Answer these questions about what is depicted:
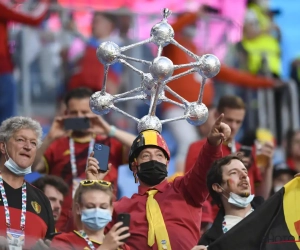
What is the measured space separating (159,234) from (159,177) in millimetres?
416

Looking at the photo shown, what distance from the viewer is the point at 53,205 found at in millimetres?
8359

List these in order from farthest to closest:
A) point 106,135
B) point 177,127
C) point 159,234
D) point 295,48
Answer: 1. point 295,48
2. point 177,127
3. point 106,135
4. point 159,234

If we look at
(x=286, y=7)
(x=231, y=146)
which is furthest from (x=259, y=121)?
(x=231, y=146)

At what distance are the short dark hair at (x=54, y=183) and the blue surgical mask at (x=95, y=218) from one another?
158cm

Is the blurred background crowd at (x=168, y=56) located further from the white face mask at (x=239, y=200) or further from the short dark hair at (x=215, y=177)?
the white face mask at (x=239, y=200)

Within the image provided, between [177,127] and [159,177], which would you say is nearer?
[159,177]

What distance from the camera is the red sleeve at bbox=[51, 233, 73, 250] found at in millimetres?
6759

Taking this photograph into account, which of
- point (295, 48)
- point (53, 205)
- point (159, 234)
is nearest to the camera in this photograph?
point (159, 234)

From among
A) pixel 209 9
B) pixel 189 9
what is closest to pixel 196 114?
pixel 209 9

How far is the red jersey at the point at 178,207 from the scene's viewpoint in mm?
7293

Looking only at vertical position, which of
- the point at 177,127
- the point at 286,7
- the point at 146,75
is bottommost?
the point at 146,75

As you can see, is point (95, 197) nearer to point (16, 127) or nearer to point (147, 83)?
point (16, 127)

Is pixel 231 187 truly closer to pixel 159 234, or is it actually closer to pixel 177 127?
pixel 159 234

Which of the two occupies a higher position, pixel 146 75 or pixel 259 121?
pixel 259 121
